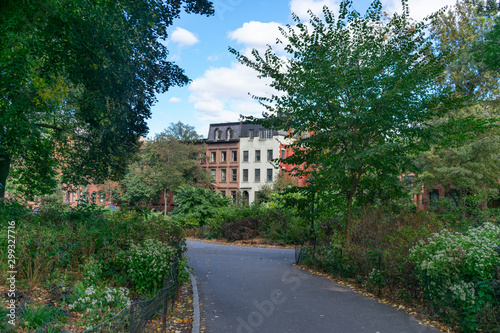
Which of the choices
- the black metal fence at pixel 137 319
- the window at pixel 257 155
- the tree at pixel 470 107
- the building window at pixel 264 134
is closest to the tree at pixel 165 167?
the window at pixel 257 155

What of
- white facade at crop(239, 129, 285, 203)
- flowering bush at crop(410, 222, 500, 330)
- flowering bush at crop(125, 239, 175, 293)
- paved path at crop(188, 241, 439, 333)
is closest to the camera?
flowering bush at crop(410, 222, 500, 330)

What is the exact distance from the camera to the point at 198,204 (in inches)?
1256

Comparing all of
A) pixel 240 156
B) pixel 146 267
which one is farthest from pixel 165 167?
pixel 146 267

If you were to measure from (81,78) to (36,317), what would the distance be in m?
8.36

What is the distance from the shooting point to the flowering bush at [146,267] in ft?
27.5

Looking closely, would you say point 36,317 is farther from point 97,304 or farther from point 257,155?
point 257,155

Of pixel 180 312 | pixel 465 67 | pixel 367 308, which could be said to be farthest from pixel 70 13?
pixel 465 67

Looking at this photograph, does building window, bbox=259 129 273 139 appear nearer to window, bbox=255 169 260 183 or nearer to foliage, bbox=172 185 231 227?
window, bbox=255 169 260 183

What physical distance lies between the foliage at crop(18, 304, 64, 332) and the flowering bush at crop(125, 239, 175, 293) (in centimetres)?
271

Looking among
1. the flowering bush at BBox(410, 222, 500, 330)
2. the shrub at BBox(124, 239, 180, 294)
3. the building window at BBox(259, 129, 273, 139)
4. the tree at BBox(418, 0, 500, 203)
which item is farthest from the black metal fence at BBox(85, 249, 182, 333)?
the building window at BBox(259, 129, 273, 139)

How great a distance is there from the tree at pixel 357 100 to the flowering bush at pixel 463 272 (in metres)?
3.42

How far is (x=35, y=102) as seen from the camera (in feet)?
37.7

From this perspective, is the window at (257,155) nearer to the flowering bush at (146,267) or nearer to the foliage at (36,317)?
the flowering bush at (146,267)

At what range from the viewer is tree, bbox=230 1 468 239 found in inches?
452
